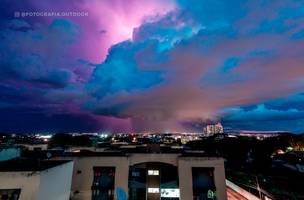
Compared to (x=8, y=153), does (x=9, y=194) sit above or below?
below

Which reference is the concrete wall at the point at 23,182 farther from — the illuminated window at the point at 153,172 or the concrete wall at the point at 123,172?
the illuminated window at the point at 153,172

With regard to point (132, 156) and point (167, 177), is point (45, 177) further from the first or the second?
point (167, 177)

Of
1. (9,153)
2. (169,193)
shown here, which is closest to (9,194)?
(9,153)

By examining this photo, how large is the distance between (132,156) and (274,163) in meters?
44.7

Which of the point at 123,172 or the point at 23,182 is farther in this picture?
the point at 123,172

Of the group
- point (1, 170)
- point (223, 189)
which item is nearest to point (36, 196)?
point (1, 170)

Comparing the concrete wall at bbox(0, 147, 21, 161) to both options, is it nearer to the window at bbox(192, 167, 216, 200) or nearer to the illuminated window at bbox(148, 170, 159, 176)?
the illuminated window at bbox(148, 170, 159, 176)

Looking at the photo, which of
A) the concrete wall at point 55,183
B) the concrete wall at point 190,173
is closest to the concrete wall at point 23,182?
the concrete wall at point 55,183

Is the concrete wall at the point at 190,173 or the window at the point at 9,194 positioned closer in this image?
the window at the point at 9,194

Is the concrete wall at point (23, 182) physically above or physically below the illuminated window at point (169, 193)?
above

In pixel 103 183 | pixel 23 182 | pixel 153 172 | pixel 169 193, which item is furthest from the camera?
pixel 153 172

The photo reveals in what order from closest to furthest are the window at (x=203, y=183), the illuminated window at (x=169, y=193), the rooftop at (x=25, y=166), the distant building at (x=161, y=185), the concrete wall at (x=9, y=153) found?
the rooftop at (x=25, y=166), the concrete wall at (x=9, y=153), the window at (x=203, y=183), the distant building at (x=161, y=185), the illuminated window at (x=169, y=193)

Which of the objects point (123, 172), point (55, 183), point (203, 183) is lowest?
point (203, 183)

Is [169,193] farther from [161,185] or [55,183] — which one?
[55,183]
